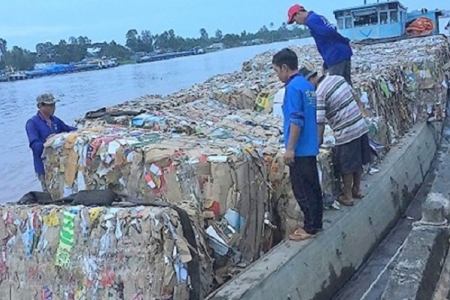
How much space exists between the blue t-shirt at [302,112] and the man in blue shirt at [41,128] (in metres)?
2.66

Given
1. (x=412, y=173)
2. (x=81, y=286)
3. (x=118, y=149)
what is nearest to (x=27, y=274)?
(x=81, y=286)

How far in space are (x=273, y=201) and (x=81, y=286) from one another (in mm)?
1956

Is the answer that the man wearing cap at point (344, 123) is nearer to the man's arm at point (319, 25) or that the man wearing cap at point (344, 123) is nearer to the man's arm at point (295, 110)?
the man's arm at point (295, 110)

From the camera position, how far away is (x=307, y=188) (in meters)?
5.18

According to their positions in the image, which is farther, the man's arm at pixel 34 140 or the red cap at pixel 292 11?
the red cap at pixel 292 11

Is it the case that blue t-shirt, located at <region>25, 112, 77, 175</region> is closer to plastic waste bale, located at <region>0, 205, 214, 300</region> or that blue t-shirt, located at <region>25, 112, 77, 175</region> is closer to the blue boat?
plastic waste bale, located at <region>0, 205, 214, 300</region>

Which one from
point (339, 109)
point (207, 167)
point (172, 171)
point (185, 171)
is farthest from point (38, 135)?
point (339, 109)

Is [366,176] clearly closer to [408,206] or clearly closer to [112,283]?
[408,206]

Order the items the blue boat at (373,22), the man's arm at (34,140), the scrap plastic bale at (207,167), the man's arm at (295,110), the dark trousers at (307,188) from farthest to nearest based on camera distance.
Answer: the blue boat at (373,22), the man's arm at (34,140), the dark trousers at (307,188), the scrap plastic bale at (207,167), the man's arm at (295,110)

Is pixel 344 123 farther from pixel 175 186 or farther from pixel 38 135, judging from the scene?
pixel 38 135

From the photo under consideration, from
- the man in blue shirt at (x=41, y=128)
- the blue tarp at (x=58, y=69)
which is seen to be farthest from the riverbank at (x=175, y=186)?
the blue tarp at (x=58, y=69)

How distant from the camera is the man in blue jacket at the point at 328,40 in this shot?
22.9 ft

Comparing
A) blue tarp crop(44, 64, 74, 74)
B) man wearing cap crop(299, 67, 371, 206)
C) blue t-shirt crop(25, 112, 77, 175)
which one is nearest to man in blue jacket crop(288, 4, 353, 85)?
man wearing cap crop(299, 67, 371, 206)

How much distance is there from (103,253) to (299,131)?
5.69ft
